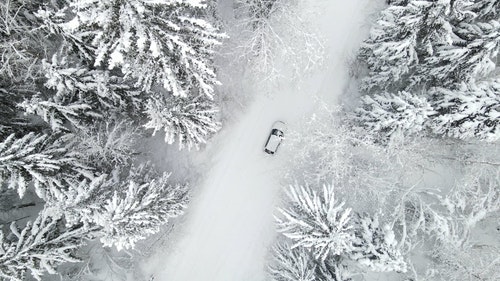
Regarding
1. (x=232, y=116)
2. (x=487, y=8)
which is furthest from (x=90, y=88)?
(x=487, y=8)

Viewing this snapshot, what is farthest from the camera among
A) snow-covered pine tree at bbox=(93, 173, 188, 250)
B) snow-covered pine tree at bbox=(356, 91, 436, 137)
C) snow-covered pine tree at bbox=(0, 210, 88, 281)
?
snow-covered pine tree at bbox=(356, 91, 436, 137)

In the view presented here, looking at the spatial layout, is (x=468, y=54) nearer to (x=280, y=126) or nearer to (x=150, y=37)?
(x=280, y=126)

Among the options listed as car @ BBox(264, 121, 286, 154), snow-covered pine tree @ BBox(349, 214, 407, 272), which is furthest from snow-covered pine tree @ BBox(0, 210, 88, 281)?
snow-covered pine tree @ BBox(349, 214, 407, 272)

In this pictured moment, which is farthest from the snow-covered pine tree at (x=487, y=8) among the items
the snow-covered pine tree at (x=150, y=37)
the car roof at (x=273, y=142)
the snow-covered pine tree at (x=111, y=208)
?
the snow-covered pine tree at (x=111, y=208)

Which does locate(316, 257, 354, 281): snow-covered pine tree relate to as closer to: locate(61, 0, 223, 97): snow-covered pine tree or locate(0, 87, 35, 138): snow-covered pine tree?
locate(61, 0, 223, 97): snow-covered pine tree

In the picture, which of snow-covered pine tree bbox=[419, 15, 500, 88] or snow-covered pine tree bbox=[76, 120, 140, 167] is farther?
snow-covered pine tree bbox=[76, 120, 140, 167]

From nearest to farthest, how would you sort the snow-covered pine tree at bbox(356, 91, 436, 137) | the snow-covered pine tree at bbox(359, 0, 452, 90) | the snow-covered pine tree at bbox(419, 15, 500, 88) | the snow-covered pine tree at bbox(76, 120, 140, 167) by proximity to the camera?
the snow-covered pine tree at bbox(359, 0, 452, 90), the snow-covered pine tree at bbox(419, 15, 500, 88), the snow-covered pine tree at bbox(356, 91, 436, 137), the snow-covered pine tree at bbox(76, 120, 140, 167)

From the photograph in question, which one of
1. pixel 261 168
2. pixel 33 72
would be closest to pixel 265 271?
pixel 261 168
